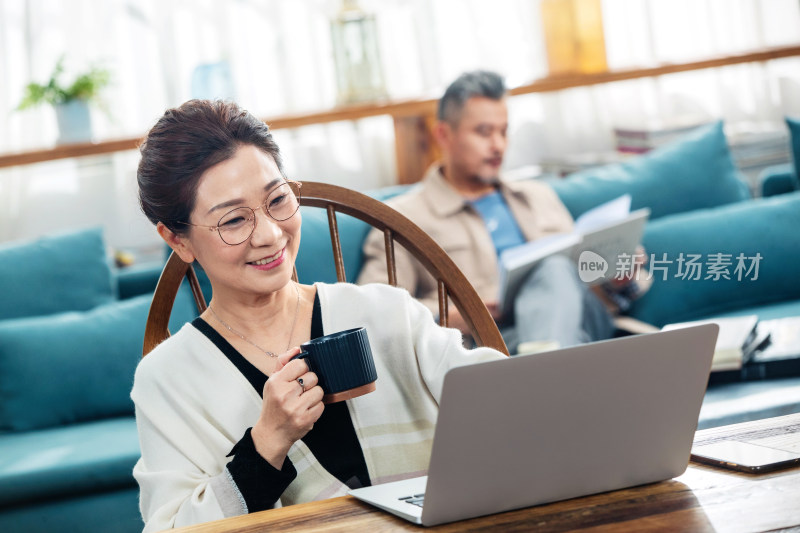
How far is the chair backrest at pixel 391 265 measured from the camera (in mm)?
1228

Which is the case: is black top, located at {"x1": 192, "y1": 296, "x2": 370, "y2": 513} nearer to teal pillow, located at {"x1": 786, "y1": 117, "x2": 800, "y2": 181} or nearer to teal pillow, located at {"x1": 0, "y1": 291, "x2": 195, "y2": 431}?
teal pillow, located at {"x1": 0, "y1": 291, "x2": 195, "y2": 431}

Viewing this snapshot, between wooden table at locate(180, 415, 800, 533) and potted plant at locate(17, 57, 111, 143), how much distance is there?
2.40m

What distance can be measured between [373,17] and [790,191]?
1449 millimetres

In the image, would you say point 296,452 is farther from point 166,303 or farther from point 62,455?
point 62,455

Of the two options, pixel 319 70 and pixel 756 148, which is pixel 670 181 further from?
pixel 319 70

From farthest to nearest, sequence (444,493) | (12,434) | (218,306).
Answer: (12,434), (218,306), (444,493)

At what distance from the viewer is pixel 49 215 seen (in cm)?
314

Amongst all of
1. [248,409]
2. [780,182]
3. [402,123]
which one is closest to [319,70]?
[402,123]

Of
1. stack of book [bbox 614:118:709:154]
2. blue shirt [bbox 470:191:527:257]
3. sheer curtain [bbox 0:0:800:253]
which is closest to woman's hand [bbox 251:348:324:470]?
blue shirt [bbox 470:191:527:257]

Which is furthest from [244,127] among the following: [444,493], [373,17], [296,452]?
[373,17]

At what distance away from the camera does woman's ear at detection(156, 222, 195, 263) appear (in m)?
1.22

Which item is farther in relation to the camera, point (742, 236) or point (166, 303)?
point (742, 236)

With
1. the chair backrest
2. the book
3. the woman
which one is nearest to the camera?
the woman

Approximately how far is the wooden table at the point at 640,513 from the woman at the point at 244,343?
20 cm
